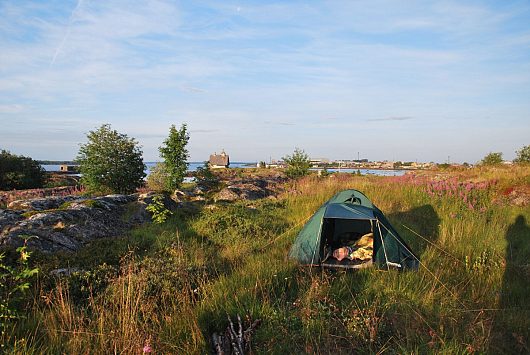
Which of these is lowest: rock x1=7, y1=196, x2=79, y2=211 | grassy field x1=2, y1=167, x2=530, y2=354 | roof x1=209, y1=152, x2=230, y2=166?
grassy field x1=2, y1=167, x2=530, y2=354

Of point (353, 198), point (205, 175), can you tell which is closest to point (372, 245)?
point (353, 198)

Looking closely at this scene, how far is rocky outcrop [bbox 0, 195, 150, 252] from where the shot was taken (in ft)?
24.0

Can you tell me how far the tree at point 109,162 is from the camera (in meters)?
15.1

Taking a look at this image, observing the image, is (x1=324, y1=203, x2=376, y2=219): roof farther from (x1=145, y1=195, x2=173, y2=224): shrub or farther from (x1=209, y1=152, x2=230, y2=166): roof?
(x1=209, y1=152, x2=230, y2=166): roof

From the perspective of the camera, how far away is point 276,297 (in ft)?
16.5

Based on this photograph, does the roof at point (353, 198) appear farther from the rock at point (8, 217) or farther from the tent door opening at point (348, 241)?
the rock at point (8, 217)

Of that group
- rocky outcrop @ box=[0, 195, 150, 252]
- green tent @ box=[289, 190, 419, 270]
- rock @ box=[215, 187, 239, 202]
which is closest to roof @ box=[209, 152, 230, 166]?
rock @ box=[215, 187, 239, 202]

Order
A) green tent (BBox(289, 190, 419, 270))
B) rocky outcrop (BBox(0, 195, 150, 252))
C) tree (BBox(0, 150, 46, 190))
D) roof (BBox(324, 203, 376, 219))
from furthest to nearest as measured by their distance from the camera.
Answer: tree (BBox(0, 150, 46, 190)) < rocky outcrop (BBox(0, 195, 150, 252)) < roof (BBox(324, 203, 376, 219)) < green tent (BBox(289, 190, 419, 270))

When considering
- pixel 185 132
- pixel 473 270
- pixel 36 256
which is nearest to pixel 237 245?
pixel 36 256

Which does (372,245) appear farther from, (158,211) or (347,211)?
(158,211)

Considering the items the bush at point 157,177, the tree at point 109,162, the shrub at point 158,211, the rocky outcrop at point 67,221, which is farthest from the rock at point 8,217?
the bush at point 157,177

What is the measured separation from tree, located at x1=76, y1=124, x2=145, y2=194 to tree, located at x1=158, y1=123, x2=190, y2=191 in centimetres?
197

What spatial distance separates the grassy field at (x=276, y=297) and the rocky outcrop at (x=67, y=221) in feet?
2.55

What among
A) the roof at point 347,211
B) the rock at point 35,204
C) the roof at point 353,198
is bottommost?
the rock at point 35,204
